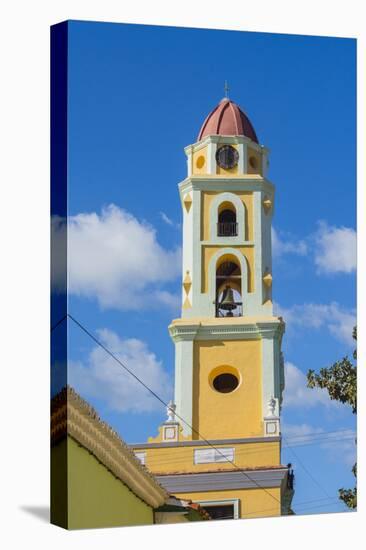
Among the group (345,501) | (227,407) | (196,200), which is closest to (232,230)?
(196,200)

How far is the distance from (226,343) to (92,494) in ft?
9.06

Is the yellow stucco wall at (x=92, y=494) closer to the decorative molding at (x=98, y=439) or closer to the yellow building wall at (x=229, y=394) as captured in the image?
the decorative molding at (x=98, y=439)

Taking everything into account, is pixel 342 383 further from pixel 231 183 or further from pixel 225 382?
pixel 231 183

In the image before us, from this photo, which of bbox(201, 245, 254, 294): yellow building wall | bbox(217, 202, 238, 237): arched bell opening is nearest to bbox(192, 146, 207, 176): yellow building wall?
bbox(217, 202, 238, 237): arched bell opening

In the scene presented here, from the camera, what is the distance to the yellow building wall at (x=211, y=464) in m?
19.9

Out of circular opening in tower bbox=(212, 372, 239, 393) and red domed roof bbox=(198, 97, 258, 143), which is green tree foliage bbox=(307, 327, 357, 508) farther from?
red domed roof bbox=(198, 97, 258, 143)

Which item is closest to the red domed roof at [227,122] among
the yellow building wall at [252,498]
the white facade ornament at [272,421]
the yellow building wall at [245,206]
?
the yellow building wall at [245,206]

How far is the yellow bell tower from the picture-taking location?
2006cm

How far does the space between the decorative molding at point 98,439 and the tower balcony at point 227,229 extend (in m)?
2.87

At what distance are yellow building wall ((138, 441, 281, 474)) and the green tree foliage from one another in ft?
3.02

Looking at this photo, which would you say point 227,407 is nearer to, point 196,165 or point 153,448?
point 153,448

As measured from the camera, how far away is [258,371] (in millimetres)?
20547

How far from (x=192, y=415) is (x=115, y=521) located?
1.74 meters


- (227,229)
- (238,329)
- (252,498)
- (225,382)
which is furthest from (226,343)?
(252,498)
